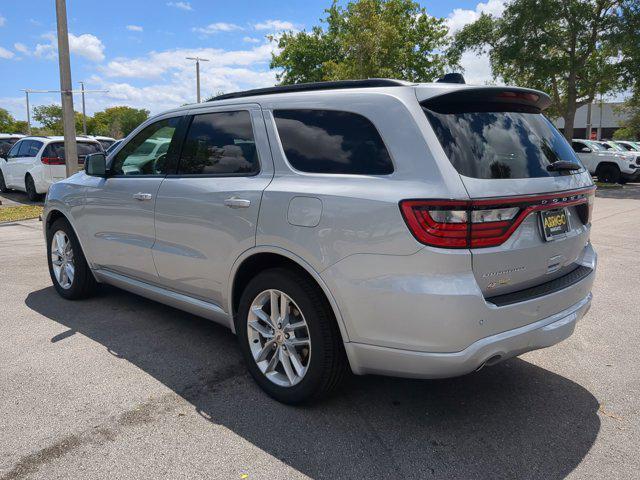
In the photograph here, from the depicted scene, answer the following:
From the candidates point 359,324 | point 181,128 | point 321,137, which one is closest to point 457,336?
point 359,324

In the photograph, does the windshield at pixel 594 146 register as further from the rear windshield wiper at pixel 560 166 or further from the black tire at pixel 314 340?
the black tire at pixel 314 340

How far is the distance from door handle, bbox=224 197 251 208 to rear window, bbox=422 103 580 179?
1211 millimetres

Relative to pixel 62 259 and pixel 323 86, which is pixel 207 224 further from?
pixel 62 259

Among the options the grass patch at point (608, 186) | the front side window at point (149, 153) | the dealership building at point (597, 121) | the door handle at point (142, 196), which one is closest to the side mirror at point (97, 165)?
the front side window at point (149, 153)

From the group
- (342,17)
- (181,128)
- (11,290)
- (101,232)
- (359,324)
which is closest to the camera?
(359,324)

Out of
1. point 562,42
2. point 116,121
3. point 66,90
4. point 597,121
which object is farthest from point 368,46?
point 116,121

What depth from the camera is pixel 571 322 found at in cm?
308

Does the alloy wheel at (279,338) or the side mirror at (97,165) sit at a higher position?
the side mirror at (97,165)

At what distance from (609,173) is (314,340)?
2254 cm

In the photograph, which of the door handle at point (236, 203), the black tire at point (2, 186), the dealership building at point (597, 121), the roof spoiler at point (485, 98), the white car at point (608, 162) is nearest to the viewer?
the roof spoiler at point (485, 98)

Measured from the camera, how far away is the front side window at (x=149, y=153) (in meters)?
4.28

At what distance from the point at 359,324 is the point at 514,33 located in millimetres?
22196

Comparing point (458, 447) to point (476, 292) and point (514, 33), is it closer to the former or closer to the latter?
point (476, 292)

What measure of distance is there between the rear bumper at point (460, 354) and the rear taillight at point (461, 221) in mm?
497
